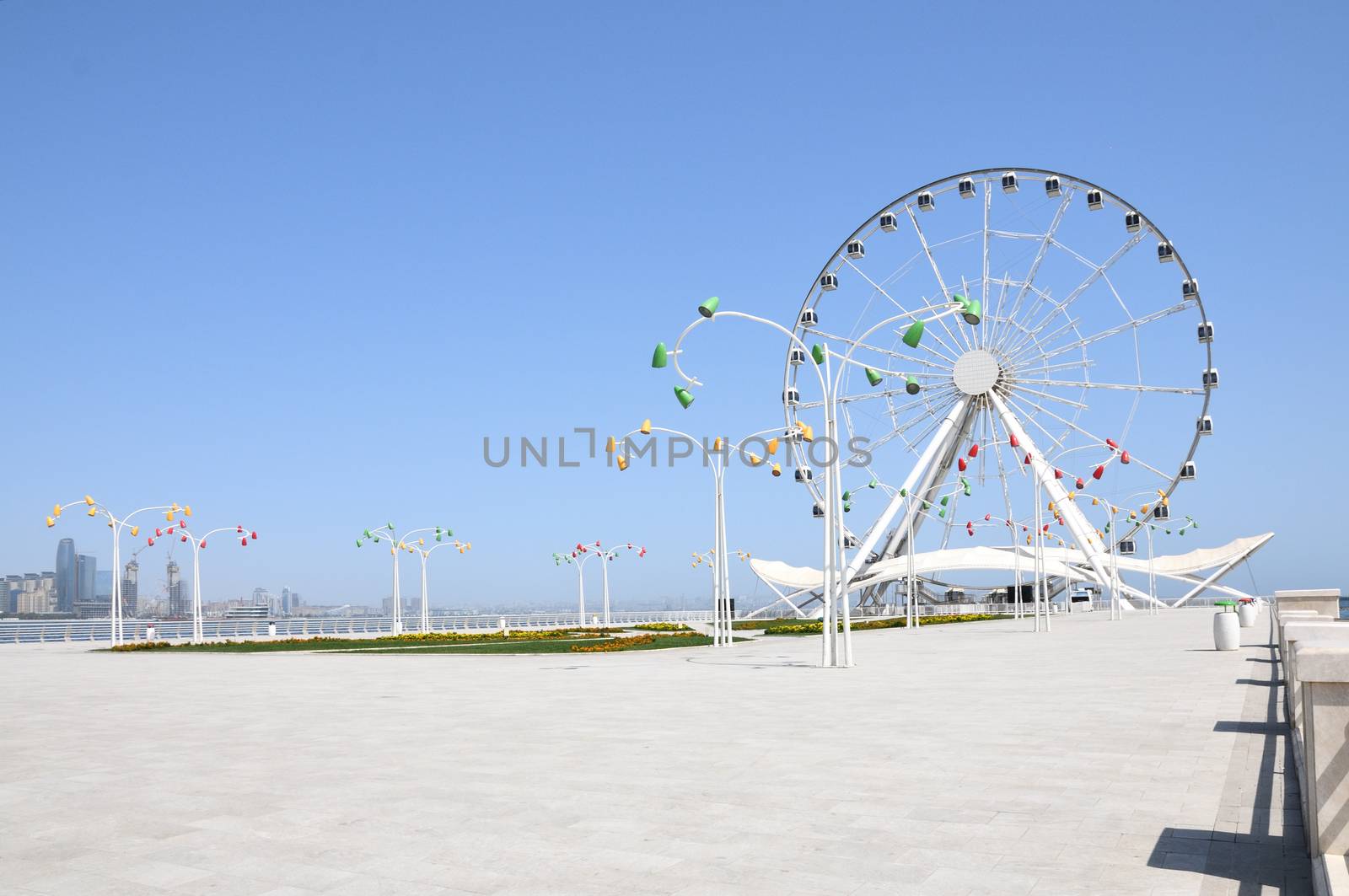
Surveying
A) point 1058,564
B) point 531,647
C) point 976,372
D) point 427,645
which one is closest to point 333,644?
point 427,645

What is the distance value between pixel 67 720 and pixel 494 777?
312 inches

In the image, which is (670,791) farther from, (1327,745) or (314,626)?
(314,626)

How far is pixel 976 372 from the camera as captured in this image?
46719 millimetres

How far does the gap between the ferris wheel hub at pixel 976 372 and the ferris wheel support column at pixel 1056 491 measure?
53 cm

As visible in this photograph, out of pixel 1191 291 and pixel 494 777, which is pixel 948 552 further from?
pixel 494 777

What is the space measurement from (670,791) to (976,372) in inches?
Result: 1637

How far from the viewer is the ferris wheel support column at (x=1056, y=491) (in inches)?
1812

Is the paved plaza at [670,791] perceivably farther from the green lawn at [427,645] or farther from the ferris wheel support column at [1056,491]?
the ferris wheel support column at [1056,491]

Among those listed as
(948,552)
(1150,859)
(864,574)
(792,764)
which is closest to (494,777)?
(792,764)

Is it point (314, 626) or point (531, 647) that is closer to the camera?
point (531, 647)

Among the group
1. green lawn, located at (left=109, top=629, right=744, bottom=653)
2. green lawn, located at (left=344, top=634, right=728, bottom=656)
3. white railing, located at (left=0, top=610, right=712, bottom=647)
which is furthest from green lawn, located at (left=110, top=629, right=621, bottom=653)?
white railing, located at (left=0, top=610, right=712, bottom=647)

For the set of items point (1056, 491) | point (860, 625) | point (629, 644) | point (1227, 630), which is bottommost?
point (860, 625)

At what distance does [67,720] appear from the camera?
13.4m

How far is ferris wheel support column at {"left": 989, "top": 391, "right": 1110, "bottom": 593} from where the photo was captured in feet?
151
